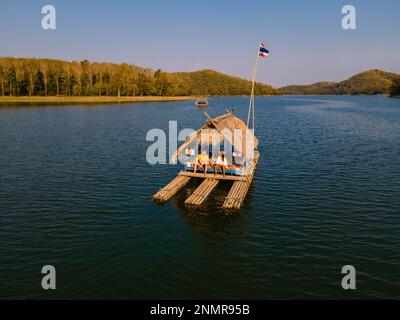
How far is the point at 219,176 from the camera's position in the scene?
99.1ft

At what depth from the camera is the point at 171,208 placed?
84.3 feet

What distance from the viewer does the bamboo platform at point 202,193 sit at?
2577 centimetres

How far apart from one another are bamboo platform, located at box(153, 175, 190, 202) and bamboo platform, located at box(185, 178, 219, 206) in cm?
199

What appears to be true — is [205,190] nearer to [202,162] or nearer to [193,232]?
[202,162]

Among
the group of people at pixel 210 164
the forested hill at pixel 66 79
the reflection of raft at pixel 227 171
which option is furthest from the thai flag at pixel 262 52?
the forested hill at pixel 66 79

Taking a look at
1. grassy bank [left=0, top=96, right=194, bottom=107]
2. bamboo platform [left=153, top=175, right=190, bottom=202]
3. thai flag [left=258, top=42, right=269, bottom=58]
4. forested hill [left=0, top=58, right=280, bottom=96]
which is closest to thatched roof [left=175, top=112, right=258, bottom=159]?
bamboo platform [left=153, top=175, right=190, bottom=202]

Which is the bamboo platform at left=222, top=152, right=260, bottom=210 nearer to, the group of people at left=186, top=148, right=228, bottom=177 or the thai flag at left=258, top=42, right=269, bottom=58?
the group of people at left=186, top=148, right=228, bottom=177

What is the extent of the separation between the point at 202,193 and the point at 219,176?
3.80 m

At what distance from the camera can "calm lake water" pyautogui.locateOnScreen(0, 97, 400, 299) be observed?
53.5 feet

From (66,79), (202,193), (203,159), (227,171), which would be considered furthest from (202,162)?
(66,79)

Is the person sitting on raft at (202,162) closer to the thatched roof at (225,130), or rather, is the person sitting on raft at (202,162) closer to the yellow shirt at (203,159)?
the yellow shirt at (203,159)
